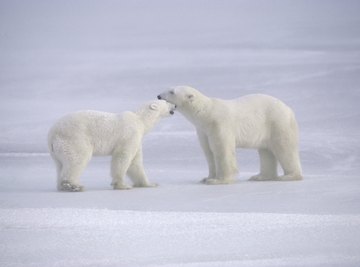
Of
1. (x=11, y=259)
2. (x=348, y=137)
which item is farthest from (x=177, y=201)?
(x=348, y=137)

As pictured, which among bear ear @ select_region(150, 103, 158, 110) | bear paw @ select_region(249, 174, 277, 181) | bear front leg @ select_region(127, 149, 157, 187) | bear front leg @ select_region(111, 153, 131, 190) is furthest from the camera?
bear paw @ select_region(249, 174, 277, 181)

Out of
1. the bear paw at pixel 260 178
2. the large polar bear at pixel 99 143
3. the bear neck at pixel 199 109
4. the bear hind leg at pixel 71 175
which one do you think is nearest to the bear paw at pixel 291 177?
the bear paw at pixel 260 178

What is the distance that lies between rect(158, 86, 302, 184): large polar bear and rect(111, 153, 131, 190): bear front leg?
2.70 feet

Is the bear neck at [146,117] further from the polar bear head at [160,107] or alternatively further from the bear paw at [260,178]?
the bear paw at [260,178]

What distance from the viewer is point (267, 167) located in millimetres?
8094

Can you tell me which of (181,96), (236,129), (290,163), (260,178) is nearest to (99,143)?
(181,96)

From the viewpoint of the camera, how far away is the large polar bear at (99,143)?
7.05 meters

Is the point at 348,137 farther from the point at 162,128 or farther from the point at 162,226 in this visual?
the point at 162,226

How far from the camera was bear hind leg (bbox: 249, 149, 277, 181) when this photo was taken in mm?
8039

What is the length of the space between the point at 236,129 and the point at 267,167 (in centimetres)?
58

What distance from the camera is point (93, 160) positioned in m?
9.61

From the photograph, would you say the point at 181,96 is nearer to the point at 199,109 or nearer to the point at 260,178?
the point at 199,109

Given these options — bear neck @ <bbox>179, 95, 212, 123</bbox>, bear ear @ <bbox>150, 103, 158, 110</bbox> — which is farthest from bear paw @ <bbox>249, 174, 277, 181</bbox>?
bear ear @ <bbox>150, 103, 158, 110</bbox>

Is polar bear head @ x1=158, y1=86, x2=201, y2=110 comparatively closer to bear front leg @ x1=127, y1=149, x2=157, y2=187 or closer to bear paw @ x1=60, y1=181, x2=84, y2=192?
bear front leg @ x1=127, y1=149, x2=157, y2=187
